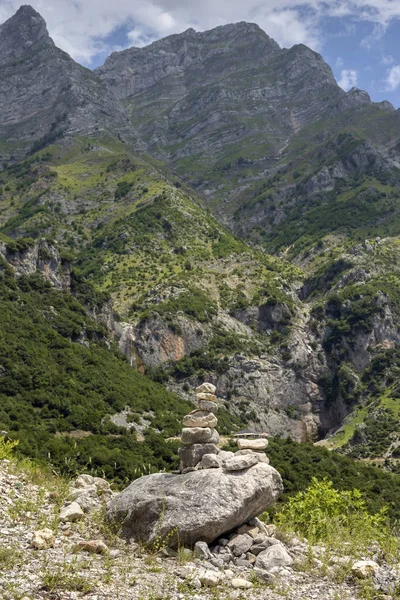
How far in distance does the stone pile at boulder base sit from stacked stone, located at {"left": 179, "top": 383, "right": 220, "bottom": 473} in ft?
0.87

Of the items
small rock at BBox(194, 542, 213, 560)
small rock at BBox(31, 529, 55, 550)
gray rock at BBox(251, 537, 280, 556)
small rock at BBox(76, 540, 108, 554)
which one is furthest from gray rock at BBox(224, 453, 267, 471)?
small rock at BBox(31, 529, 55, 550)

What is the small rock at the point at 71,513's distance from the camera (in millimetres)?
14203

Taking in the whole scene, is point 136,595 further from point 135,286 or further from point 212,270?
point 212,270

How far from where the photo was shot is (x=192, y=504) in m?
14.7

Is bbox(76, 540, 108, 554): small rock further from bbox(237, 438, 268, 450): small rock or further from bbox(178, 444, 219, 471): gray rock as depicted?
bbox(237, 438, 268, 450): small rock

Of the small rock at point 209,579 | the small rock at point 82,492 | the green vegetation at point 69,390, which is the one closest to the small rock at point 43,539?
the small rock at point 82,492

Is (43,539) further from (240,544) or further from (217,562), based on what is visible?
(240,544)

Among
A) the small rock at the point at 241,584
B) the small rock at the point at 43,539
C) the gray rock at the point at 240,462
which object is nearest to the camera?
the small rock at the point at 241,584

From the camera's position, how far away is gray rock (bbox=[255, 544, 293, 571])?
13066 millimetres

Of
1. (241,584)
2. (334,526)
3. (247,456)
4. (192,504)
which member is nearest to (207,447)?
(247,456)

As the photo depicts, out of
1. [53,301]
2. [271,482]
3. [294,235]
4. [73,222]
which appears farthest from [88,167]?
[271,482]

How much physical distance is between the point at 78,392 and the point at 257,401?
4629cm

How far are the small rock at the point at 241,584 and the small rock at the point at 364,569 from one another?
2.79 metres

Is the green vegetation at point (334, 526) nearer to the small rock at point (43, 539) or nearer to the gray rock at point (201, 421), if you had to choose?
the gray rock at point (201, 421)
